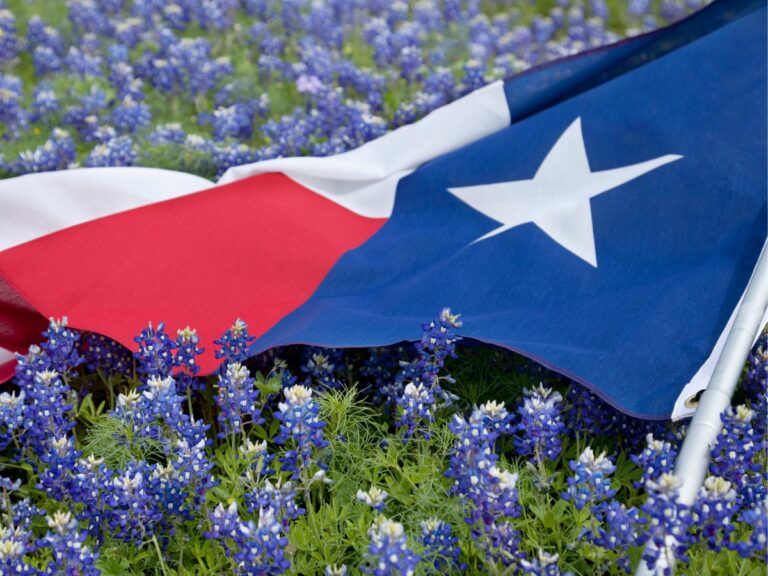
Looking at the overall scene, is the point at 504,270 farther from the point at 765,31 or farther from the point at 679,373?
the point at 765,31

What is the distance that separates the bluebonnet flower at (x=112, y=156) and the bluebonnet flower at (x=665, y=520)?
383 cm

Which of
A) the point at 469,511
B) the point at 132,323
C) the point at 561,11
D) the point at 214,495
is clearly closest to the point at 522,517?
the point at 469,511

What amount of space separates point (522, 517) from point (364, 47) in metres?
5.47

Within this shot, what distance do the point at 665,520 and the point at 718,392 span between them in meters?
0.74

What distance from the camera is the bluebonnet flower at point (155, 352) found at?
3.47 metres

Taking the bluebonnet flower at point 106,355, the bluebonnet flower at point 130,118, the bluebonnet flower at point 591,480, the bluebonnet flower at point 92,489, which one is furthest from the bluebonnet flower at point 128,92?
the bluebonnet flower at point 591,480

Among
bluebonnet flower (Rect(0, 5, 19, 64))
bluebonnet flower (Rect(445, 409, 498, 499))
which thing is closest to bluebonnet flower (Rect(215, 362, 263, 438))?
bluebonnet flower (Rect(445, 409, 498, 499))

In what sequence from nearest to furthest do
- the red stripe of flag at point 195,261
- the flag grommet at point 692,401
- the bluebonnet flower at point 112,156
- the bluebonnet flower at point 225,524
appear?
the bluebonnet flower at point 225,524, the flag grommet at point 692,401, the red stripe of flag at point 195,261, the bluebonnet flower at point 112,156

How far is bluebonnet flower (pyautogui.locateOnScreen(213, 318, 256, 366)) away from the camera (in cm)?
352

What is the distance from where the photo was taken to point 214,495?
3166 millimetres

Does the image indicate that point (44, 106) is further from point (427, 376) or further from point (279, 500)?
point (279, 500)

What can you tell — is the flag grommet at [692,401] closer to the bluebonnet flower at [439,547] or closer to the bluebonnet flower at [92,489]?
the bluebonnet flower at [439,547]

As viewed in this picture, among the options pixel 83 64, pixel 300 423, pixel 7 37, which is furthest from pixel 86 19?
pixel 300 423

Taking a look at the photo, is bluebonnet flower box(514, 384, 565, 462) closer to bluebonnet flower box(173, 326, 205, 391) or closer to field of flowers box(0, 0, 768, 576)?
field of flowers box(0, 0, 768, 576)
